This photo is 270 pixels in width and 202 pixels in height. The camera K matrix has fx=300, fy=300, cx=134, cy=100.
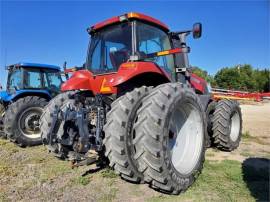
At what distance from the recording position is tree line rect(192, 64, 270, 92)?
5120 cm

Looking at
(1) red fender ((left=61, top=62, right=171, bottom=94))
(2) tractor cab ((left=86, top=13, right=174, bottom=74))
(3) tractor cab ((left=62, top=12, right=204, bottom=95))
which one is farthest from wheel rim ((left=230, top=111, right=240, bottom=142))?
(1) red fender ((left=61, top=62, right=171, bottom=94))

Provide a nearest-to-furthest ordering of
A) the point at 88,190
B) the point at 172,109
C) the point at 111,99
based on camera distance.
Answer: the point at 172,109 < the point at 88,190 < the point at 111,99

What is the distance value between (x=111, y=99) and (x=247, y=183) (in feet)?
7.68

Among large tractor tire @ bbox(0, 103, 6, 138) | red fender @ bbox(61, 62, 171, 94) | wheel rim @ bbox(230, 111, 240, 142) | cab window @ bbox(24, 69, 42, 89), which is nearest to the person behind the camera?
red fender @ bbox(61, 62, 171, 94)

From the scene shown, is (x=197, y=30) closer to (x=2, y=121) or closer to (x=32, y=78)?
(x=32, y=78)

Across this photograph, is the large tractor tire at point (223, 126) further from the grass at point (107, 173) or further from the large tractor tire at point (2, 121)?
the large tractor tire at point (2, 121)

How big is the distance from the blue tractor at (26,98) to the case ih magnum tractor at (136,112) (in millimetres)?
3290

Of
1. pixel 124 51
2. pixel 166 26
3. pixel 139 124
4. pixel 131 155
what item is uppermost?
pixel 166 26

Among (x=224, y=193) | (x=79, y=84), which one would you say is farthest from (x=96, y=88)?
(x=224, y=193)

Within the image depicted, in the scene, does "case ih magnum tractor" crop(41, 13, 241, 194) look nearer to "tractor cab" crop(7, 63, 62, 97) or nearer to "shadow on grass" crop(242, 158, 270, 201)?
"shadow on grass" crop(242, 158, 270, 201)

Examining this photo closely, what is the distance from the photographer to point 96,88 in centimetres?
500

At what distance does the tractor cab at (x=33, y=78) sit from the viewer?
899 cm

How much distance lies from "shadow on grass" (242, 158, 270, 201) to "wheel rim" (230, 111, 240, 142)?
4.44 feet

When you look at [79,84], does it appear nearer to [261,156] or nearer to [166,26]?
[166,26]
